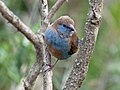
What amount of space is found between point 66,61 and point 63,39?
172cm

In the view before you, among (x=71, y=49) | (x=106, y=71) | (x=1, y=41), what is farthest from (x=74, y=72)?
(x=106, y=71)

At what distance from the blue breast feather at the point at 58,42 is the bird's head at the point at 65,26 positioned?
0.08 ft

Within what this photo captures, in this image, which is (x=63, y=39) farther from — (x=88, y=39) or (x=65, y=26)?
(x=88, y=39)

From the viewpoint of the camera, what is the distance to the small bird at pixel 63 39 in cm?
146

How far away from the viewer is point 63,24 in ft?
4.88

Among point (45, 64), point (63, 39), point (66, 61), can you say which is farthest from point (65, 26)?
point (66, 61)

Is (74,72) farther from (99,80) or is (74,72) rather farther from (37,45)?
(99,80)

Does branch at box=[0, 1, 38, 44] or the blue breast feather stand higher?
branch at box=[0, 1, 38, 44]

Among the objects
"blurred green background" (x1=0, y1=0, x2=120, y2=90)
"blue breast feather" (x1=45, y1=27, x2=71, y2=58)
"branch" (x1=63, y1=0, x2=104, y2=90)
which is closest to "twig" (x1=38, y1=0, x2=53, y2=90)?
"blue breast feather" (x1=45, y1=27, x2=71, y2=58)

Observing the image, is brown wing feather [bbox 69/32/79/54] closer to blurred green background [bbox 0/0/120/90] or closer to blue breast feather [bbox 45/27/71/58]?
blue breast feather [bbox 45/27/71/58]

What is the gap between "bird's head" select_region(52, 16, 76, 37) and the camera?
4.79 feet

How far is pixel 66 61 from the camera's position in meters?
3.21

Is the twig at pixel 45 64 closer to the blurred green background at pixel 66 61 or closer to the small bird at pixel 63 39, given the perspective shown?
the small bird at pixel 63 39

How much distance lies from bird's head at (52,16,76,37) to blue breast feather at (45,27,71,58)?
23 mm
